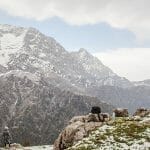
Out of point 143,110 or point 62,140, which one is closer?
point 62,140

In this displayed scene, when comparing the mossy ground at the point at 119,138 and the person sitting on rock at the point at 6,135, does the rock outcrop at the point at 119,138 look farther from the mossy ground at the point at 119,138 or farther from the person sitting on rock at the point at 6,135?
the person sitting on rock at the point at 6,135

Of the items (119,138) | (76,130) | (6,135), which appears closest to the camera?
(119,138)

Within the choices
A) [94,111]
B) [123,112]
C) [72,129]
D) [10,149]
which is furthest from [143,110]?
[10,149]

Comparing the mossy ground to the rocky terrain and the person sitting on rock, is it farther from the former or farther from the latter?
the person sitting on rock

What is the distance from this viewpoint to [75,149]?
44.2 metres

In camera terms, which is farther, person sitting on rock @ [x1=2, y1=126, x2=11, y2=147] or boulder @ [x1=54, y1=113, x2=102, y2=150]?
person sitting on rock @ [x1=2, y1=126, x2=11, y2=147]

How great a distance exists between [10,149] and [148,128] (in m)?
31.7

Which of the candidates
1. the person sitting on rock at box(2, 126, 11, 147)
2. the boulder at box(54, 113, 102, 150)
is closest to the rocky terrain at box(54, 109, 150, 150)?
the boulder at box(54, 113, 102, 150)

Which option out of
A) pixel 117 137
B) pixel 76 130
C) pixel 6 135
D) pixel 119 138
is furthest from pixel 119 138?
pixel 6 135

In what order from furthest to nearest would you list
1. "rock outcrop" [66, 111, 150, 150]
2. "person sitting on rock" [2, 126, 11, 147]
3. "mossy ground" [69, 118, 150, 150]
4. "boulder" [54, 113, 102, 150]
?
"person sitting on rock" [2, 126, 11, 147]
"boulder" [54, 113, 102, 150]
"mossy ground" [69, 118, 150, 150]
"rock outcrop" [66, 111, 150, 150]

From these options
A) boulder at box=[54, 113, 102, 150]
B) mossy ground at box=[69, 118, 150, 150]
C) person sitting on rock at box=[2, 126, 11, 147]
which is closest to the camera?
mossy ground at box=[69, 118, 150, 150]

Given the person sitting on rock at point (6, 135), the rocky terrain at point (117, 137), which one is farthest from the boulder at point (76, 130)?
the person sitting on rock at point (6, 135)

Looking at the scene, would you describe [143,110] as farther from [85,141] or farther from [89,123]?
[85,141]

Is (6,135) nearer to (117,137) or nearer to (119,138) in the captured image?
(117,137)
